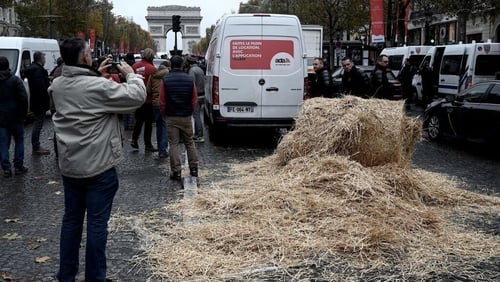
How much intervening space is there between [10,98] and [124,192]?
8.56 feet

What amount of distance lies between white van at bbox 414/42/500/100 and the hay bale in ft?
38.1

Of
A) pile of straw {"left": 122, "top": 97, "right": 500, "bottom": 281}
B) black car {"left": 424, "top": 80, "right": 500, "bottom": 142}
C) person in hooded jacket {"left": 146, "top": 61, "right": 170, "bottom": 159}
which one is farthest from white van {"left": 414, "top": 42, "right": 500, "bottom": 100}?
person in hooded jacket {"left": 146, "top": 61, "right": 170, "bottom": 159}

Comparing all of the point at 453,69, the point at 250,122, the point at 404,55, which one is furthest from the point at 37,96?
the point at 404,55

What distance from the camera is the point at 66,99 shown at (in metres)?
4.30

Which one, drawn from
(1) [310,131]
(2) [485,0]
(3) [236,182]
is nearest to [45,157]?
(3) [236,182]

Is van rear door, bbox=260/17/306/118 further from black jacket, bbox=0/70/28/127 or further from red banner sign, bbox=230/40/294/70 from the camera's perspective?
black jacket, bbox=0/70/28/127

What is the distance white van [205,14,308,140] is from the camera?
1177 cm

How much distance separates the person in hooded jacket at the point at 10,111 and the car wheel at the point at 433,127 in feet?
28.0

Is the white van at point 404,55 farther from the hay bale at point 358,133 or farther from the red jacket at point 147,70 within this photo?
the hay bale at point 358,133

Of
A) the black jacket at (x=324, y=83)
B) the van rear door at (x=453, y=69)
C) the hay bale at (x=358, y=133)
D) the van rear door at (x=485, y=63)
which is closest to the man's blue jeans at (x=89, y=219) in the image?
the hay bale at (x=358, y=133)

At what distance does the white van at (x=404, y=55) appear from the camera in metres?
25.3

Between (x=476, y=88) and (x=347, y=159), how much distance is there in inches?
223

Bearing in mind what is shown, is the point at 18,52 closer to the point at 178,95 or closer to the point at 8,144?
the point at 8,144

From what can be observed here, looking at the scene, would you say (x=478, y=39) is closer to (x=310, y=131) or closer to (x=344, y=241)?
(x=310, y=131)
